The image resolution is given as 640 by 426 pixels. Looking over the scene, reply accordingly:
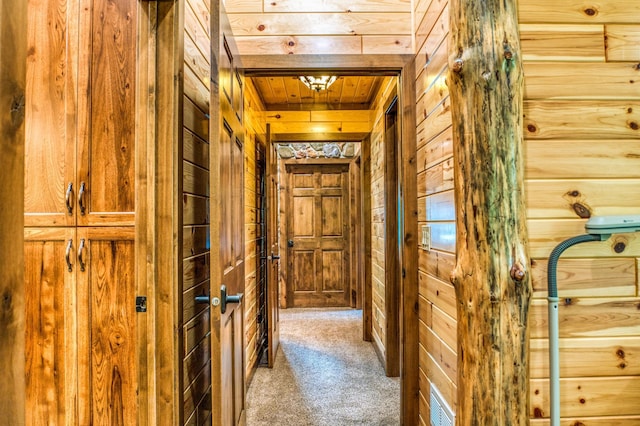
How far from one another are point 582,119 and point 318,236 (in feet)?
14.0

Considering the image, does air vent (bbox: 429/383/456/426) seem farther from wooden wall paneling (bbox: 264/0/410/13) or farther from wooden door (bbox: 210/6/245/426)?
wooden wall paneling (bbox: 264/0/410/13)

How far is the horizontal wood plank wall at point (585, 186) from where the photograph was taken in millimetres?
1191

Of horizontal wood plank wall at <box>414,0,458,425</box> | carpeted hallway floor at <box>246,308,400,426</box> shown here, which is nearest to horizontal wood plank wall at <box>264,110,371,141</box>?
horizontal wood plank wall at <box>414,0,458,425</box>

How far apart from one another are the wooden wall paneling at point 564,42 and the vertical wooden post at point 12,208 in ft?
4.83

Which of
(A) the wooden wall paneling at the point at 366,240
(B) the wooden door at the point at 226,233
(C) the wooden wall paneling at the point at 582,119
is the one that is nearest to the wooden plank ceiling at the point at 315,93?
(A) the wooden wall paneling at the point at 366,240

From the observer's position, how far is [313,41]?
1.97 metres

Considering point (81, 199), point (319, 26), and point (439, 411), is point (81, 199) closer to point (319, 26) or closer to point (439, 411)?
point (319, 26)

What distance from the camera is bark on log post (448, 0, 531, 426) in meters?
1.02

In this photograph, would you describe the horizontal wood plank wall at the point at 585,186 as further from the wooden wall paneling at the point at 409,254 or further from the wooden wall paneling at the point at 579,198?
the wooden wall paneling at the point at 409,254

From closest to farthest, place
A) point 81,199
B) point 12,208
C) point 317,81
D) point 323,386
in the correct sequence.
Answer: point 12,208 < point 81,199 < point 323,386 < point 317,81

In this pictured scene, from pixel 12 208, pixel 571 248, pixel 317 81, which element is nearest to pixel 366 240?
pixel 317 81

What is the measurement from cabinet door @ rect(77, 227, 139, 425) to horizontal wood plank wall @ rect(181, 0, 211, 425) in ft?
0.68

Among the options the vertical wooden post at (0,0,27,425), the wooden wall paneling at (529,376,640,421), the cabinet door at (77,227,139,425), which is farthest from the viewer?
the cabinet door at (77,227,139,425)

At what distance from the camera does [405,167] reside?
193cm
